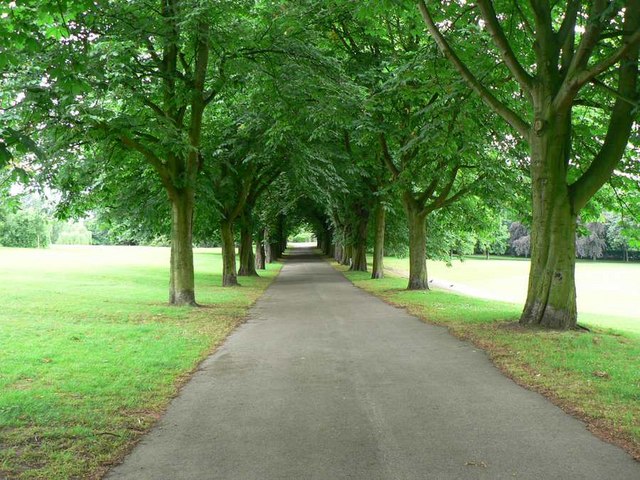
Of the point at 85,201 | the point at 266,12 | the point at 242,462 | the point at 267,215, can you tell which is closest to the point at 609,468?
the point at 242,462

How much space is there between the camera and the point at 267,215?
1388 inches

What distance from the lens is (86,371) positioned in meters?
7.19

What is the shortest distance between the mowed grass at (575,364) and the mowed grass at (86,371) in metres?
4.42

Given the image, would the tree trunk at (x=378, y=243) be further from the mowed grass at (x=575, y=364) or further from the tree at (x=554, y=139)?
the tree at (x=554, y=139)

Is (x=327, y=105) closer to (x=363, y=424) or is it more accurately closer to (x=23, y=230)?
(x=363, y=424)

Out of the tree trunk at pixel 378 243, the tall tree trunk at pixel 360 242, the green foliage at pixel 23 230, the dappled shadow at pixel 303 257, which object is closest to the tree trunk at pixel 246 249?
the tree trunk at pixel 378 243

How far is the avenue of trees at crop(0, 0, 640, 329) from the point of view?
932 centimetres

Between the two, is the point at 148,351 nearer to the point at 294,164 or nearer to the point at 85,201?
the point at 85,201

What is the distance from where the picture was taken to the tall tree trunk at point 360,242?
3234 centimetres

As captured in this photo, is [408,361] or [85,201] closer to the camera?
[408,361]

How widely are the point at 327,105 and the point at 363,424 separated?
10.1m

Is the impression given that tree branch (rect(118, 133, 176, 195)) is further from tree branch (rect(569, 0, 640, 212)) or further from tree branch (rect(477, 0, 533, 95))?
tree branch (rect(569, 0, 640, 212))

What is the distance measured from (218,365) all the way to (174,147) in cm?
575

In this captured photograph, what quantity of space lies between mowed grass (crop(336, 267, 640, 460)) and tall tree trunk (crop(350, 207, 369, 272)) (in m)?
19.7
